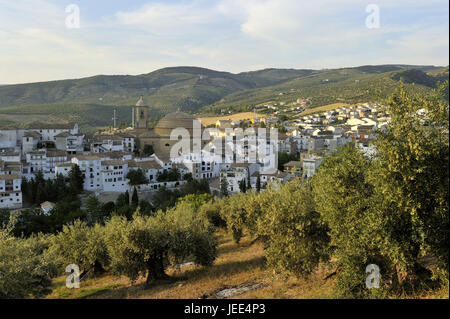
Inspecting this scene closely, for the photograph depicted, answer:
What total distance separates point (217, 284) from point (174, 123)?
49.0 meters

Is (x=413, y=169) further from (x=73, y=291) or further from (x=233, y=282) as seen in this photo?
(x=73, y=291)

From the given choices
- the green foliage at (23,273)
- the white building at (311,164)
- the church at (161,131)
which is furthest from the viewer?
the church at (161,131)

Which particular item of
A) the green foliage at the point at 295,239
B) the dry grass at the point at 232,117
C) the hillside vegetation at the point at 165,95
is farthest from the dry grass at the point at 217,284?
the dry grass at the point at 232,117

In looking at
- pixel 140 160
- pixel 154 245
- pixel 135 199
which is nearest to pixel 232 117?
pixel 140 160

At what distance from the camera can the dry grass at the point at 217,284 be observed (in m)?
11.8

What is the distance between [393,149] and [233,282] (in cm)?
824

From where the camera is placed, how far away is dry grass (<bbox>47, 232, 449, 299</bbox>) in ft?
38.7

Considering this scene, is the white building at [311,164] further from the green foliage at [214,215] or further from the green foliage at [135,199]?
the green foliage at [135,199]

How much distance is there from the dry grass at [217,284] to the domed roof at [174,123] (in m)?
41.6

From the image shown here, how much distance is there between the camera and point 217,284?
44.8 feet

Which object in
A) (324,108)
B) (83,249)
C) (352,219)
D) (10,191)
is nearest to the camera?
(352,219)

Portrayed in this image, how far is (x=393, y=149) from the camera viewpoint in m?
8.25

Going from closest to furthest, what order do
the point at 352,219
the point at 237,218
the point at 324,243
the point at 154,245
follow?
1. the point at 352,219
2. the point at 324,243
3. the point at 154,245
4. the point at 237,218

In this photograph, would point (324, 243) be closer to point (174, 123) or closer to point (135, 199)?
point (135, 199)
